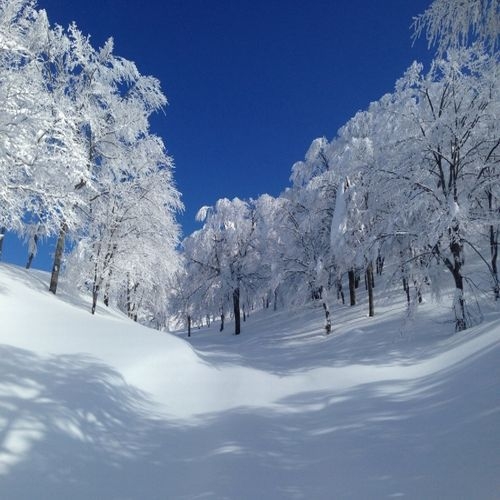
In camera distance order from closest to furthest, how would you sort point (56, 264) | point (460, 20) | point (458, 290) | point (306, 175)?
point (460, 20) < point (458, 290) < point (56, 264) < point (306, 175)

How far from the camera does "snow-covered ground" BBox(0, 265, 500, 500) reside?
360 cm

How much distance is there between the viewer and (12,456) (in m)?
3.71

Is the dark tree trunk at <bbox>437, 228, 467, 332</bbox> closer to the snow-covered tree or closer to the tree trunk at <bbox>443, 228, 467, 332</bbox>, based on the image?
the tree trunk at <bbox>443, 228, 467, 332</bbox>

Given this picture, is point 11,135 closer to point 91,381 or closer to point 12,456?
point 91,381

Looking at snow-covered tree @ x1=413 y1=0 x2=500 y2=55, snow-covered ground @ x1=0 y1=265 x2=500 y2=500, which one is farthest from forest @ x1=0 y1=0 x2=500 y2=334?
snow-covered ground @ x1=0 y1=265 x2=500 y2=500

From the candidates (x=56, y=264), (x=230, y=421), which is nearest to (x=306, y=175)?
(x=56, y=264)

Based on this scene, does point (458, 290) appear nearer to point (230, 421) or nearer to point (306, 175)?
point (230, 421)

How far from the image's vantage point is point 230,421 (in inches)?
229

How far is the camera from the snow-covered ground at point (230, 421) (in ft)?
11.8

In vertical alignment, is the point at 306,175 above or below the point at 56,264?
above

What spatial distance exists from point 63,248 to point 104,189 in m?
2.88

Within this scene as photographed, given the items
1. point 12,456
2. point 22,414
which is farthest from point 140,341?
point 12,456

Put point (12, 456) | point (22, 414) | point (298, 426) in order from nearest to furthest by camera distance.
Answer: point (12, 456) < point (22, 414) < point (298, 426)

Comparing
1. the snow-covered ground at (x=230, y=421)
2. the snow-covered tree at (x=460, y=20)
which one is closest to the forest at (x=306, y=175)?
the snow-covered tree at (x=460, y=20)
